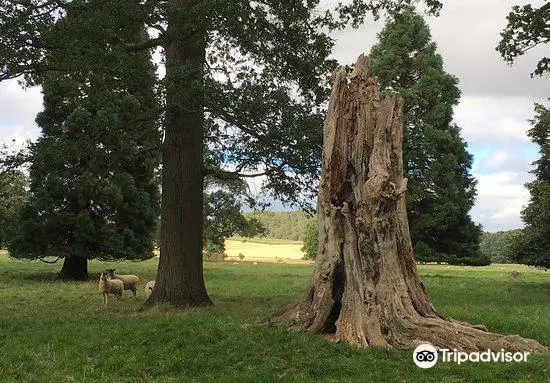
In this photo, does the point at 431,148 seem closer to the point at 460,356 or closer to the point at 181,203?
the point at 181,203

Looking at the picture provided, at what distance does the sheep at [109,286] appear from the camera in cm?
1666

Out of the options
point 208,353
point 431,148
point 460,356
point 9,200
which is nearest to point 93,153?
point 208,353

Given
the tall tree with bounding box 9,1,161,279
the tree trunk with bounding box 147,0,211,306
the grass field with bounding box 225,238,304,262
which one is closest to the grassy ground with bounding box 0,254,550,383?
the tree trunk with bounding box 147,0,211,306

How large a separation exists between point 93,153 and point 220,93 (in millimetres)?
4387

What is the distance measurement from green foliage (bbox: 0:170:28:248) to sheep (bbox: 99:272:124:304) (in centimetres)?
436

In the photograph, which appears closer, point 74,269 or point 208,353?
point 208,353

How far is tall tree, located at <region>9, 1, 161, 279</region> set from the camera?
39.8 ft

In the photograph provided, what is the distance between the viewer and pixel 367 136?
414 inches

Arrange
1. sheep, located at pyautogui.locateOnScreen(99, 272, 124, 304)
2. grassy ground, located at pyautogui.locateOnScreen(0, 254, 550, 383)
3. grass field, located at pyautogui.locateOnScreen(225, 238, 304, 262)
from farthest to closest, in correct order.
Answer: grass field, located at pyautogui.locateOnScreen(225, 238, 304, 262) → sheep, located at pyautogui.locateOnScreen(99, 272, 124, 304) → grassy ground, located at pyautogui.locateOnScreen(0, 254, 550, 383)

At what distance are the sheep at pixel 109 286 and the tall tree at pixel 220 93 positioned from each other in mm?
2881

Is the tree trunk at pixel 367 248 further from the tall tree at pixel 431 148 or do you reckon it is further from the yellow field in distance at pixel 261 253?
the yellow field in distance at pixel 261 253

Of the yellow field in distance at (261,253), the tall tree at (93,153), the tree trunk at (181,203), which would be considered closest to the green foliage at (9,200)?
the tall tree at (93,153)

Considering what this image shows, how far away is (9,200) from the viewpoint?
35.5m

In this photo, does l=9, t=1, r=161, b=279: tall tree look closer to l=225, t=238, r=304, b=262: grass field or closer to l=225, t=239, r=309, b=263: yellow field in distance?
l=225, t=238, r=304, b=262: grass field
